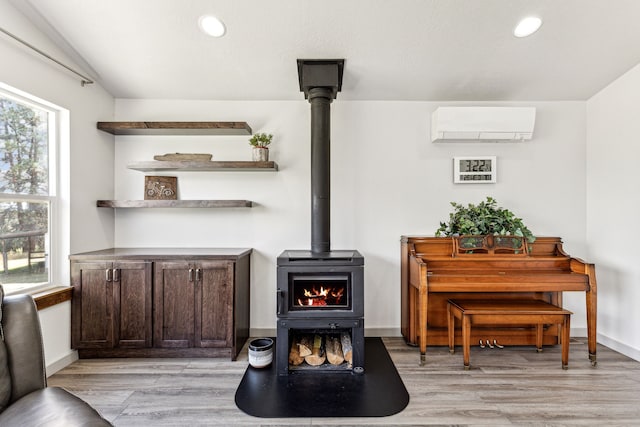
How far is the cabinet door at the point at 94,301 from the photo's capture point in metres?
2.71

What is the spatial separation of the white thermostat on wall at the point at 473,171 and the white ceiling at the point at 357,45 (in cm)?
64

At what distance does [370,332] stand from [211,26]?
2996 millimetres

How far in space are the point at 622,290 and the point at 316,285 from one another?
2.73m

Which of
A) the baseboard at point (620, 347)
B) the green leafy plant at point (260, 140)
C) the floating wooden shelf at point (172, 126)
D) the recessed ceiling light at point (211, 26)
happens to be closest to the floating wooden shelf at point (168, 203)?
the green leafy plant at point (260, 140)

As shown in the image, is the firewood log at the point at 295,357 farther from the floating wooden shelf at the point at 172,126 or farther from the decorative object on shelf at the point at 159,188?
the floating wooden shelf at the point at 172,126

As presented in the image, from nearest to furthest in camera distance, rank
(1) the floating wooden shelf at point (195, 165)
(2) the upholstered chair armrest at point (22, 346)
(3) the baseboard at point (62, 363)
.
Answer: (2) the upholstered chair armrest at point (22, 346) < (3) the baseboard at point (62, 363) < (1) the floating wooden shelf at point (195, 165)

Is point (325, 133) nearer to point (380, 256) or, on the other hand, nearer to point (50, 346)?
point (380, 256)

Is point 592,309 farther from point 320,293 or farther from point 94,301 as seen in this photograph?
point 94,301

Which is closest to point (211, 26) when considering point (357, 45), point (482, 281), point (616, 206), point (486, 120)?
point (357, 45)

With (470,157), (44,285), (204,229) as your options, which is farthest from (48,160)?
(470,157)

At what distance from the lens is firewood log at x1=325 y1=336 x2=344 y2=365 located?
2559 mm

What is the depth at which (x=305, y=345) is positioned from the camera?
2.66 meters

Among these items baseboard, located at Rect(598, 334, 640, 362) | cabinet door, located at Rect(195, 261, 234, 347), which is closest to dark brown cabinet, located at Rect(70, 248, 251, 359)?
cabinet door, located at Rect(195, 261, 234, 347)

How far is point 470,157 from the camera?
3.29 metres
